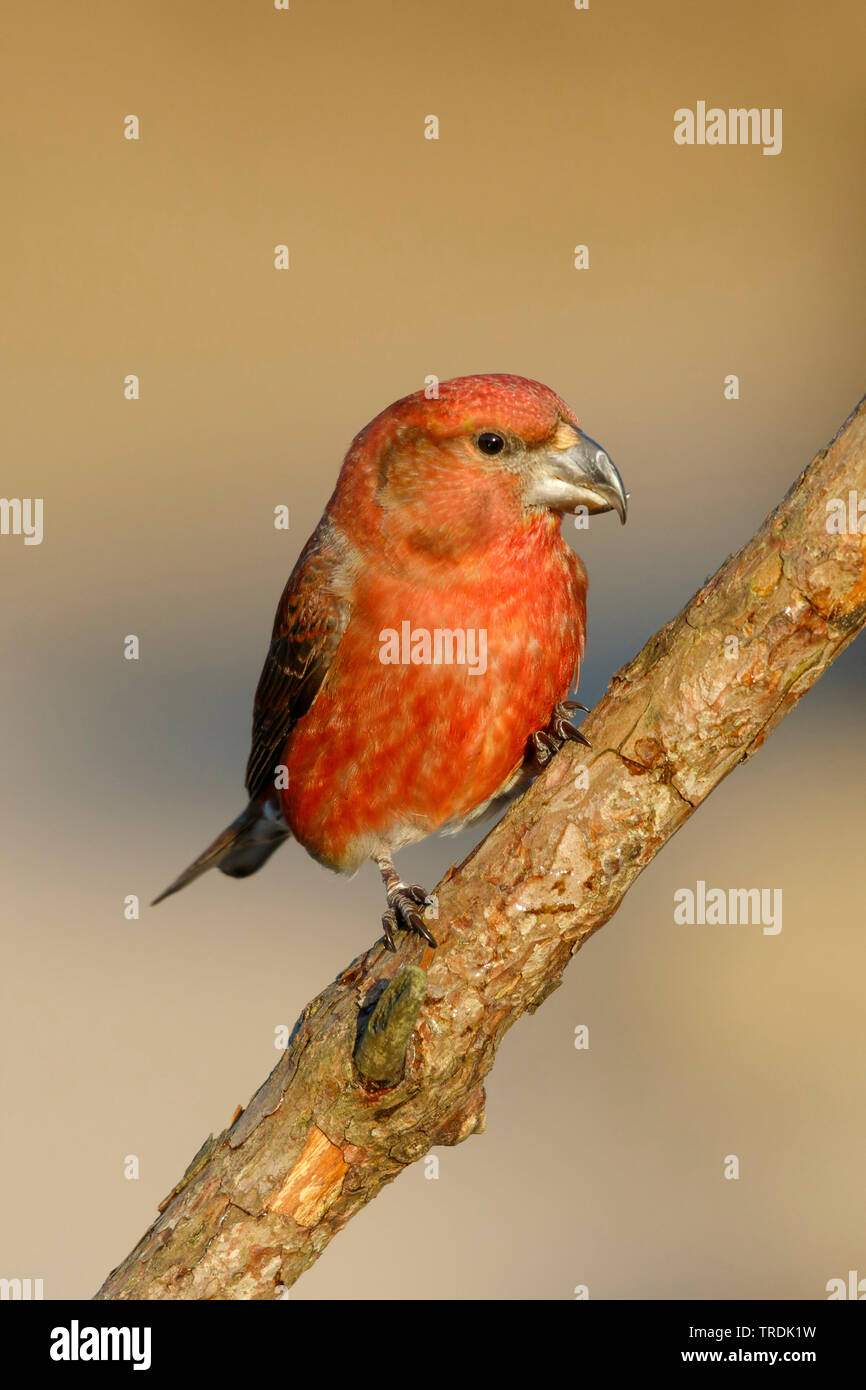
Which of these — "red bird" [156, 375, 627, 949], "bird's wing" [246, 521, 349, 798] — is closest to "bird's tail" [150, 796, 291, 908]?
"bird's wing" [246, 521, 349, 798]

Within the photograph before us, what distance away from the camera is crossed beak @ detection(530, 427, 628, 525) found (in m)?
2.73

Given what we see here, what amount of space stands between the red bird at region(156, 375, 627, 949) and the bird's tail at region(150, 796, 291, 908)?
541 millimetres

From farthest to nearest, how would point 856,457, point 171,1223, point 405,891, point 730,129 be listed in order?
point 730,129 → point 405,891 → point 171,1223 → point 856,457

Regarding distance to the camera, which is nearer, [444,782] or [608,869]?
[608,869]

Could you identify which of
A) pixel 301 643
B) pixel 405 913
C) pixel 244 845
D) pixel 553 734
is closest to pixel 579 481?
pixel 553 734

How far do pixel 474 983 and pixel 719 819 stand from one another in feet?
12.2

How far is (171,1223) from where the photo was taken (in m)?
2.35

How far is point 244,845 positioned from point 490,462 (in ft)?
5.25

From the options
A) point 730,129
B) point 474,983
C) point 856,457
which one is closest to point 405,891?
point 474,983

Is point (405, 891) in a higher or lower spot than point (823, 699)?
lower

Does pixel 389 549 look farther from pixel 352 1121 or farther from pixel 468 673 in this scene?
pixel 352 1121

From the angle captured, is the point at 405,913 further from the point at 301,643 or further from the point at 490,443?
the point at 490,443

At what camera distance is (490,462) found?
2.82 meters

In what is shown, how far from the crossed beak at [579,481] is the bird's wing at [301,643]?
59 centimetres
